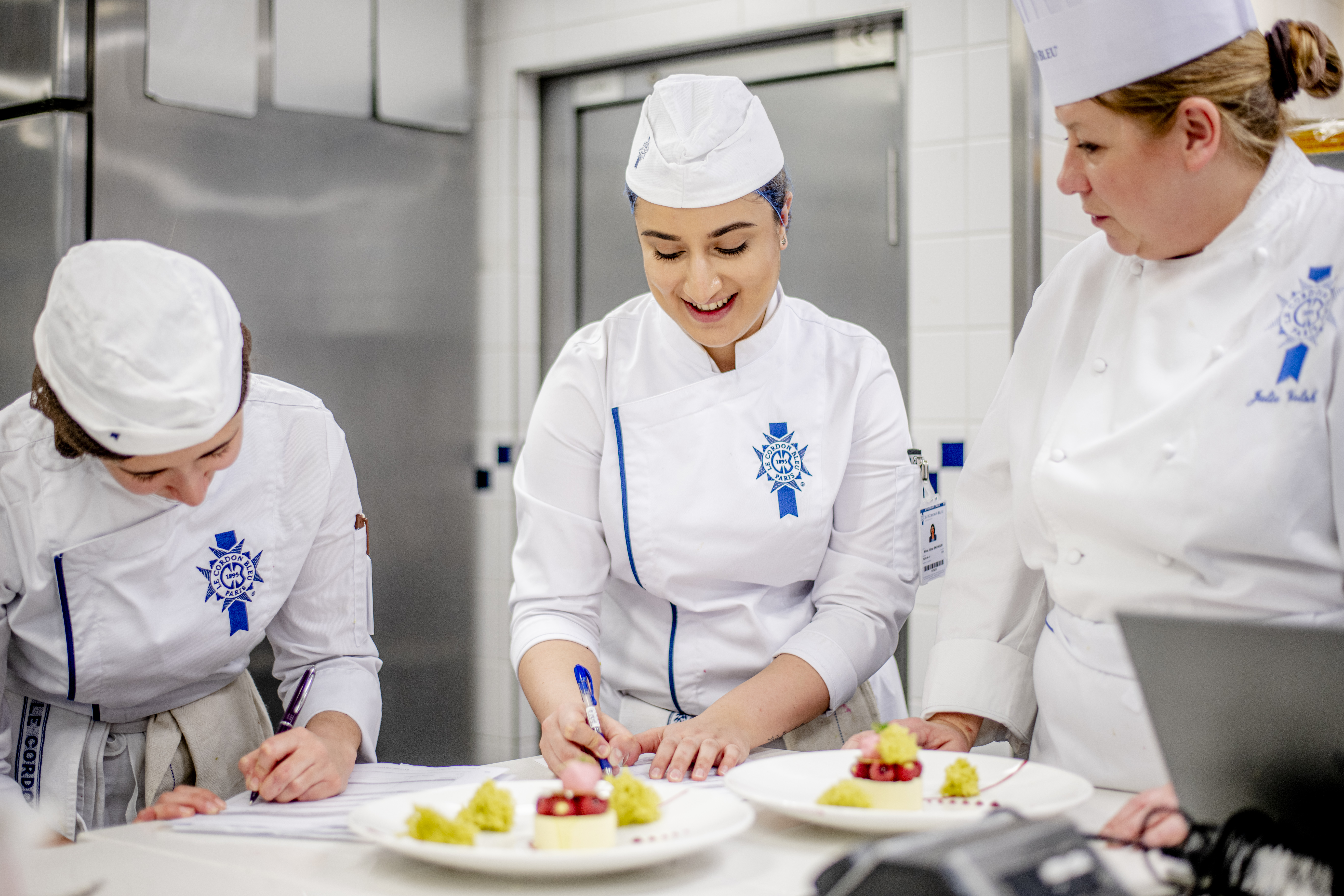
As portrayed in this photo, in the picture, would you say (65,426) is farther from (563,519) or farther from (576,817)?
(576,817)

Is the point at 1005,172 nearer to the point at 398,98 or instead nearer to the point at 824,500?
the point at 824,500

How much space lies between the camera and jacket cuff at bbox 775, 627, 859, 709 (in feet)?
5.10

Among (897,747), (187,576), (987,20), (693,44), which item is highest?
(693,44)

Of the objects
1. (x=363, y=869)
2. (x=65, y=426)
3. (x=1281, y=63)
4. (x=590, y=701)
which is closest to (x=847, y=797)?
(x=363, y=869)

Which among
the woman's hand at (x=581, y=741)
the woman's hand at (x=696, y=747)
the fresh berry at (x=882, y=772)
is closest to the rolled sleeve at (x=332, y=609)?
the woman's hand at (x=581, y=741)

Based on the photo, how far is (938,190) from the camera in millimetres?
2609

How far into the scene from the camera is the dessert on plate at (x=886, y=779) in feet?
3.40

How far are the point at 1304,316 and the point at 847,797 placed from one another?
0.62 metres

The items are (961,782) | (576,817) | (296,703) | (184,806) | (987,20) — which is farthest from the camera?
(987,20)

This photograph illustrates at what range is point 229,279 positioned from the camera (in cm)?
264

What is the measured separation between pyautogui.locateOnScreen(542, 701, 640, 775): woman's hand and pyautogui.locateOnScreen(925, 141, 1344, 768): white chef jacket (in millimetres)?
418

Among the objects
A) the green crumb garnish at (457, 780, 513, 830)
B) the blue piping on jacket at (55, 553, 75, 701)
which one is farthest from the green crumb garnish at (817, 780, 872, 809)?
the blue piping on jacket at (55, 553, 75, 701)

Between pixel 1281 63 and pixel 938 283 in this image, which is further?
pixel 938 283

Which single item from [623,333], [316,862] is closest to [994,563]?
[623,333]
